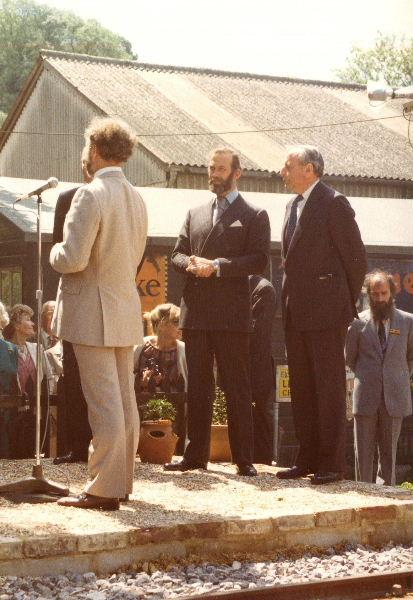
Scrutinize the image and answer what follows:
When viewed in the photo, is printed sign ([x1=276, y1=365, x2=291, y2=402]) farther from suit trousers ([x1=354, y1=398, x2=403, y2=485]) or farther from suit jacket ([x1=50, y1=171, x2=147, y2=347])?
suit jacket ([x1=50, y1=171, x2=147, y2=347])

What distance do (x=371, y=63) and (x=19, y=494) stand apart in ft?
196

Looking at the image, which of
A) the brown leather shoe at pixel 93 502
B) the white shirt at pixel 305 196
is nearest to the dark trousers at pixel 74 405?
the brown leather shoe at pixel 93 502

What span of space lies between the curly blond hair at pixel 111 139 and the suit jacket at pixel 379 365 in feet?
12.1

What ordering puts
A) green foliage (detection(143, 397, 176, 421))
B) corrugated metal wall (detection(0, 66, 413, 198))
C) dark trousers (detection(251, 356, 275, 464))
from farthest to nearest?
corrugated metal wall (detection(0, 66, 413, 198)), dark trousers (detection(251, 356, 275, 464)), green foliage (detection(143, 397, 176, 421))

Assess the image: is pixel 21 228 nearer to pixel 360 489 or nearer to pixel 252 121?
pixel 360 489

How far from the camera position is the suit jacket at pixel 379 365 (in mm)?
9578

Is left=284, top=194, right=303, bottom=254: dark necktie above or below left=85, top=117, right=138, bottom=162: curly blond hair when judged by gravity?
below

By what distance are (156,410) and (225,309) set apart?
1.28m

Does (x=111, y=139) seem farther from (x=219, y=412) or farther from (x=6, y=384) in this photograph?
(x=6, y=384)

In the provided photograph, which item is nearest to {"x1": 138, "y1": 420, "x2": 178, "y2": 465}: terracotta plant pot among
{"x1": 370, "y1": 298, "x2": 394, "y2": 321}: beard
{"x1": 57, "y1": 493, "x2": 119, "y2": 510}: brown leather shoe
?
{"x1": 57, "y1": 493, "x2": 119, "y2": 510}: brown leather shoe

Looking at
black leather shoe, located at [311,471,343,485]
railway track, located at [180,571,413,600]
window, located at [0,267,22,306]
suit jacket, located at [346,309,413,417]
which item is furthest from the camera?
window, located at [0,267,22,306]

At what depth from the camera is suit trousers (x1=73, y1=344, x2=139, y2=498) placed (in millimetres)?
6340

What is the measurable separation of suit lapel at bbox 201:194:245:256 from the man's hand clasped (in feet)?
0.78

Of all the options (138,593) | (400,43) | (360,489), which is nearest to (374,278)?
(360,489)
